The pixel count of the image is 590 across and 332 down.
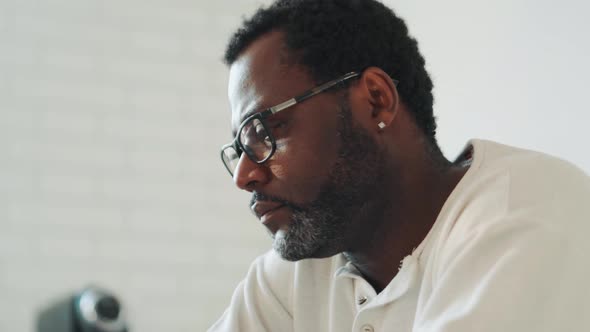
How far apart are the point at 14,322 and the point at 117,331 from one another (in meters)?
1.70

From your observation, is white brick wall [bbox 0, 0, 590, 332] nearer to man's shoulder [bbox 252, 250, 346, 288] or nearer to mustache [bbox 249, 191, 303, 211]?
man's shoulder [bbox 252, 250, 346, 288]

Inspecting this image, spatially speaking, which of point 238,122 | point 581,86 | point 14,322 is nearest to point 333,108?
point 238,122

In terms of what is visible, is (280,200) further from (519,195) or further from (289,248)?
(519,195)

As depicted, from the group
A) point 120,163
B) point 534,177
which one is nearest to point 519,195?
point 534,177

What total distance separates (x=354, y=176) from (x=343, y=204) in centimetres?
5

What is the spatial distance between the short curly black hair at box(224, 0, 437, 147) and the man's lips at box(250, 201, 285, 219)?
23 centimetres

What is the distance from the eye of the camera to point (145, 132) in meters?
2.71

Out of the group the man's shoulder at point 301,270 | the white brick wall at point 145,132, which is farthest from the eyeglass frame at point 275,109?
the white brick wall at point 145,132

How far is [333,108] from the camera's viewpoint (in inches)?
51.9

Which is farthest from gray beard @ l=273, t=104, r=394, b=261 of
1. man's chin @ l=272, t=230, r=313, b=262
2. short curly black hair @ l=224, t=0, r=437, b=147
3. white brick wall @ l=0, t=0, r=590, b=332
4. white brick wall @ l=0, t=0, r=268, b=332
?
white brick wall @ l=0, t=0, r=268, b=332

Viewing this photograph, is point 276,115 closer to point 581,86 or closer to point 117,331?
point 117,331

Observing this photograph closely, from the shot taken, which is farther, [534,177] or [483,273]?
[534,177]

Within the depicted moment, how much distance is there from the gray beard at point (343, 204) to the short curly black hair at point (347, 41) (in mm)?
106

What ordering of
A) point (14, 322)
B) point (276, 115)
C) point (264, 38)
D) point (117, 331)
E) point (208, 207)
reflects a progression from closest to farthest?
point (117, 331)
point (276, 115)
point (264, 38)
point (14, 322)
point (208, 207)
